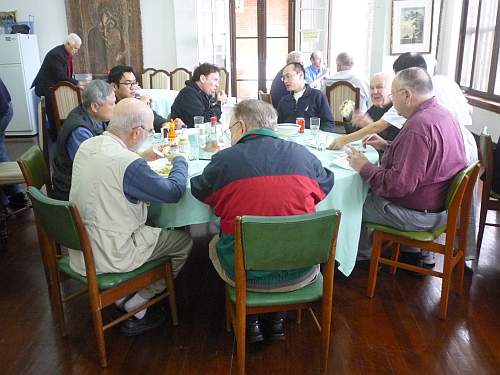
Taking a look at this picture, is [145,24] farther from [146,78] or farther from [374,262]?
[374,262]

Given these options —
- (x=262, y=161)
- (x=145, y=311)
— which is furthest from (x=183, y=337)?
(x=262, y=161)

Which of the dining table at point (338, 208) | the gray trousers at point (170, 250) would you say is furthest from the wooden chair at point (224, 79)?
the gray trousers at point (170, 250)

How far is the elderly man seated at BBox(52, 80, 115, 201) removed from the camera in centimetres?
239

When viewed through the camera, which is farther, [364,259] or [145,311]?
[364,259]

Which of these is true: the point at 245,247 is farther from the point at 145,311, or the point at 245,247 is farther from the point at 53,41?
the point at 53,41

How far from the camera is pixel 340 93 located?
486cm

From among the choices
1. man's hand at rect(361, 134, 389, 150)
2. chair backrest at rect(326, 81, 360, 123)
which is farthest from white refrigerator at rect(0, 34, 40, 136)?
man's hand at rect(361, 134, 389, 150)

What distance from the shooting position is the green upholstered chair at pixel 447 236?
Result: 6.83ft

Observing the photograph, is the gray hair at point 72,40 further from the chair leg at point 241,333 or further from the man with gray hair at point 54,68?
the chair leg at point 241,333

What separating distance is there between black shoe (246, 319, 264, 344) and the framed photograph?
207 inches

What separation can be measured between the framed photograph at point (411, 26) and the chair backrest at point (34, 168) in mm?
5195

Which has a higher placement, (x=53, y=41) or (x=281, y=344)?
(x=53, y=41)

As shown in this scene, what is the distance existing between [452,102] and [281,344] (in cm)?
177

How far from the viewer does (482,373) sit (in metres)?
1.87
